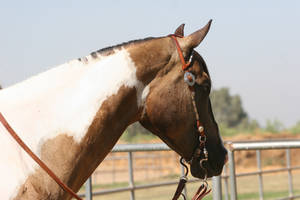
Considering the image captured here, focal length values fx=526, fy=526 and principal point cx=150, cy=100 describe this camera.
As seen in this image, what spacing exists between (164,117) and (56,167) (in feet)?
1.99

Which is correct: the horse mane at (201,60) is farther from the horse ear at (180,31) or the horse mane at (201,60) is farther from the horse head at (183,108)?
the horse ear at (180,31)

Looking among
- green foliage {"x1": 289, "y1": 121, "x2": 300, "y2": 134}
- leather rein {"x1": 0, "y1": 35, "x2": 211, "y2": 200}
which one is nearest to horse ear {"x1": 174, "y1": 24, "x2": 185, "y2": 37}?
leather rein {"x1": 0, "y1": 35, "x2": 211, "y2": 200}

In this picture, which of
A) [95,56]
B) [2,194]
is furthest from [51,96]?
[2,194]

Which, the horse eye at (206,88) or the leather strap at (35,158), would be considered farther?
the horse eye at (206,88)

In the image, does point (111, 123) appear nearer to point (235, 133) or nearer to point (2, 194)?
point (2, 194)

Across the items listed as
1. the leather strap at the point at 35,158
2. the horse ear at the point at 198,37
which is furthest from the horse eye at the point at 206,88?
the leather strap at the point at 35,158

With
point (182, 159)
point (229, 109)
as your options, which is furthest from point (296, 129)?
point (182, 159)

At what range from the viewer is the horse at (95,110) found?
8.27 feet

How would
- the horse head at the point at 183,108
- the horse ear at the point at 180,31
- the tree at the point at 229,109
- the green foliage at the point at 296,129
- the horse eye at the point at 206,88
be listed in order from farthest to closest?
1. the tree at the point at 229,109
2. the green foliage at the point at 296,129
3. the horse ear at the point at 180,31
4. the horse eye at the point at 206,88
5. the horse head at the point at 183,108

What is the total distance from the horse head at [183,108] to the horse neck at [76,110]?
88mm

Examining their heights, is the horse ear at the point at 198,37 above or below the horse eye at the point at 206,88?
above

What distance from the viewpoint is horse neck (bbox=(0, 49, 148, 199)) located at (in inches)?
101

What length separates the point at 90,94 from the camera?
2.67m

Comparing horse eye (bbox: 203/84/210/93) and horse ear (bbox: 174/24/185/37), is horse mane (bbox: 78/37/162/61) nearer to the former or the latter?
horse ear (bbox: 174/24/185/37)
